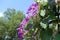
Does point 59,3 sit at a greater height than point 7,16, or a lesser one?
lesser

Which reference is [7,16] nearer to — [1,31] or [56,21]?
[1,31]

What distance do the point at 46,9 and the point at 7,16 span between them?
34.6m

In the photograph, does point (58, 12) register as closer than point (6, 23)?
Yes

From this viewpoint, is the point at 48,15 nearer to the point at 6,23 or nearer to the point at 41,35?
the point at 41,35

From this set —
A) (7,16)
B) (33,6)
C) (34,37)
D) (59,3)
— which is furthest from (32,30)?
(7,16)

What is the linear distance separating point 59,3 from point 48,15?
0.17 m

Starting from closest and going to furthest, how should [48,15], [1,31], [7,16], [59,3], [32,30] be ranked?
[59,3], [48,15], [32,30], [1,31], [7,16]

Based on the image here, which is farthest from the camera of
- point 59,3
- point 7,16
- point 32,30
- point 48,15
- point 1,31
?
point 7,16

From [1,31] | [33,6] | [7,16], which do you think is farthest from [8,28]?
[33,6]

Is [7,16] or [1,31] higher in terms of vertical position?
[7,16]

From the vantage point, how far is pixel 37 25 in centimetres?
197

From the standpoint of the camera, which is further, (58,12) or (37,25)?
(37,25)

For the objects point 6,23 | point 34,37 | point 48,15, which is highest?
point 6,23

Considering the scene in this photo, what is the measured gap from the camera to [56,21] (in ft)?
5.98
